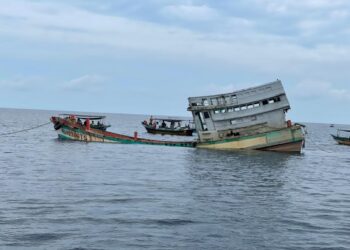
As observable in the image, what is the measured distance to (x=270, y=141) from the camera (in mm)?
46031

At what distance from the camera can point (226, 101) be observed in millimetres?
46375

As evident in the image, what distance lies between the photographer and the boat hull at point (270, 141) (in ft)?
151

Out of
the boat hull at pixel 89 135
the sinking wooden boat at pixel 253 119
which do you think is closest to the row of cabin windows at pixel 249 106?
the sinking wooden boat at pixel 253 119

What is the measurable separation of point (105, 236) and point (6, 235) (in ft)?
9.22

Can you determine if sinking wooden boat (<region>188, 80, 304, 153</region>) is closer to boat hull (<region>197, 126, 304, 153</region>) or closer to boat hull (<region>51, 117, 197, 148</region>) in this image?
boat hull (<region>197, 126, 304, 153</region>)

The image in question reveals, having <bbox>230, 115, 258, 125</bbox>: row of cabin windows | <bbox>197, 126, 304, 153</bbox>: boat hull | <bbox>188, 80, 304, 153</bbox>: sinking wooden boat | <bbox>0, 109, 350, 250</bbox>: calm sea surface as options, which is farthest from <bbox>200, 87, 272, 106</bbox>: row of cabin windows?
<bbox>0, 109, 350, 250</bbox>: calm sea surface

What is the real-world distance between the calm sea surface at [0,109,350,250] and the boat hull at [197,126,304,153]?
1145cm

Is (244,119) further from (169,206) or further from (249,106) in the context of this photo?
(169,206)

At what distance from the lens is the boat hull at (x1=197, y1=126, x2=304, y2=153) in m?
46.0

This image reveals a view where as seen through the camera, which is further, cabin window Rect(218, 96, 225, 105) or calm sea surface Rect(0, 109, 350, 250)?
cabin window Rect(218, 96, 225, 105)

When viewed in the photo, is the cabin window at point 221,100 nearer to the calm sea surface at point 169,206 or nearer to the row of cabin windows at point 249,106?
the row of cabin windows at point 249,106

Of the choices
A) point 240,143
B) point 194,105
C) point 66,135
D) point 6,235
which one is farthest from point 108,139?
point 6,235

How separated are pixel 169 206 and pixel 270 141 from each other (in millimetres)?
28985

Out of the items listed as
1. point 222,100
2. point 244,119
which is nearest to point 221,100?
point 222,100
